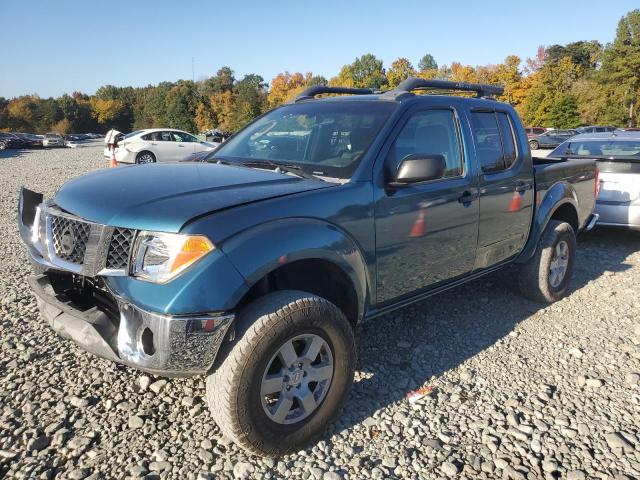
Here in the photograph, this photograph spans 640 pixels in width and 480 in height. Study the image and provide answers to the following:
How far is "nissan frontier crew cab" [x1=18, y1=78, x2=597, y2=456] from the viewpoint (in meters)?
2.21

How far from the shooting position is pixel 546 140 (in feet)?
106

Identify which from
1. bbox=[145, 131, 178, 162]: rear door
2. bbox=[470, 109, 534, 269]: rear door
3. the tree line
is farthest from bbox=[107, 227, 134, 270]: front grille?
the tree line

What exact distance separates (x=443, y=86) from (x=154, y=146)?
1705cm

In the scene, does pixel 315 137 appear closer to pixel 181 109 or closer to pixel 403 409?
pixel 403 409

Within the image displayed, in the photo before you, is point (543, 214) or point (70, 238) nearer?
point (70, 238)

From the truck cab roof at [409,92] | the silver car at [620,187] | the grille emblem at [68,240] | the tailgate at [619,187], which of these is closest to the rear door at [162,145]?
the silver car at [620,187]

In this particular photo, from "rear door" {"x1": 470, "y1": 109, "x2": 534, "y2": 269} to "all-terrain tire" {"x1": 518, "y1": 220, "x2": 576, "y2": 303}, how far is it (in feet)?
1.18

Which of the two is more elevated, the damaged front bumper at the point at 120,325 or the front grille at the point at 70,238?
the front grille at the point at 70,238

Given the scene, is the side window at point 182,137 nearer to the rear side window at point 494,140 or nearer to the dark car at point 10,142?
the rear side window at point 494,140

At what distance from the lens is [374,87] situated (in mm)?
65250

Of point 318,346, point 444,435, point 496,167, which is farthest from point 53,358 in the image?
point 496,167

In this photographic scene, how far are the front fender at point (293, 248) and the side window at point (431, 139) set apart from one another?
71cm

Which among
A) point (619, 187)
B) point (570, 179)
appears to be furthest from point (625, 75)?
point (570, 179)

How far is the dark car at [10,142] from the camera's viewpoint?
1554 inches
